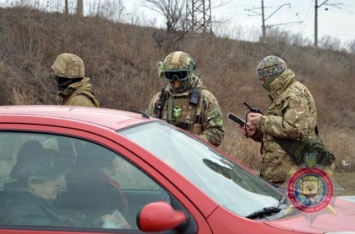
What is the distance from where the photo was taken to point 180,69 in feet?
16.2

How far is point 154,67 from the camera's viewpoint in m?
17.6

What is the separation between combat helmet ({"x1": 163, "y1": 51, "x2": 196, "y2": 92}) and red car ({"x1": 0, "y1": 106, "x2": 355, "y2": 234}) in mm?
2208

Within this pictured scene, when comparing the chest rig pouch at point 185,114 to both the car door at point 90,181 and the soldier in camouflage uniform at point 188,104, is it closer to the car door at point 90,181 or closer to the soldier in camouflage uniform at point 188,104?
the soldier in camouflage uniform at point 188,104

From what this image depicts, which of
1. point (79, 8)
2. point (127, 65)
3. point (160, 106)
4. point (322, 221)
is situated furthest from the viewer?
point (79, 8)

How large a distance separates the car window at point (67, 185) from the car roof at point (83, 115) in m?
0.13

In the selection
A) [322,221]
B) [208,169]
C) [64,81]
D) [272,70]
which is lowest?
[322,221]

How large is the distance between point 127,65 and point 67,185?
14837 mm

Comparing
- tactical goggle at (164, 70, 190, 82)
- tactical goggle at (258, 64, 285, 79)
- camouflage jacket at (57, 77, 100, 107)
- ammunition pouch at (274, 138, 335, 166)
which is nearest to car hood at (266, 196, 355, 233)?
ammunition pouch at (274, 138, 335, 166)

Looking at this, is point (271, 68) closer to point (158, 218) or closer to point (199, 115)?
point (199, 115)

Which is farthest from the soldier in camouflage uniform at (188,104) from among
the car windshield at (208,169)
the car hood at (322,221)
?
the car hood at (322,221)

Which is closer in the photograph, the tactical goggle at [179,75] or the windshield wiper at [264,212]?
the windshield wiper at [264,212]

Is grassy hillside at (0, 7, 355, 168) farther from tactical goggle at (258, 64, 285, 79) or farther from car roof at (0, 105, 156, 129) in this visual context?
car roof at (0, 105, 156, 129)

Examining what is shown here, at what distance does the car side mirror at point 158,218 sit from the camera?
2.18 m

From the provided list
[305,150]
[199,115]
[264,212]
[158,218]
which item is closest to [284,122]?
[305,150]
